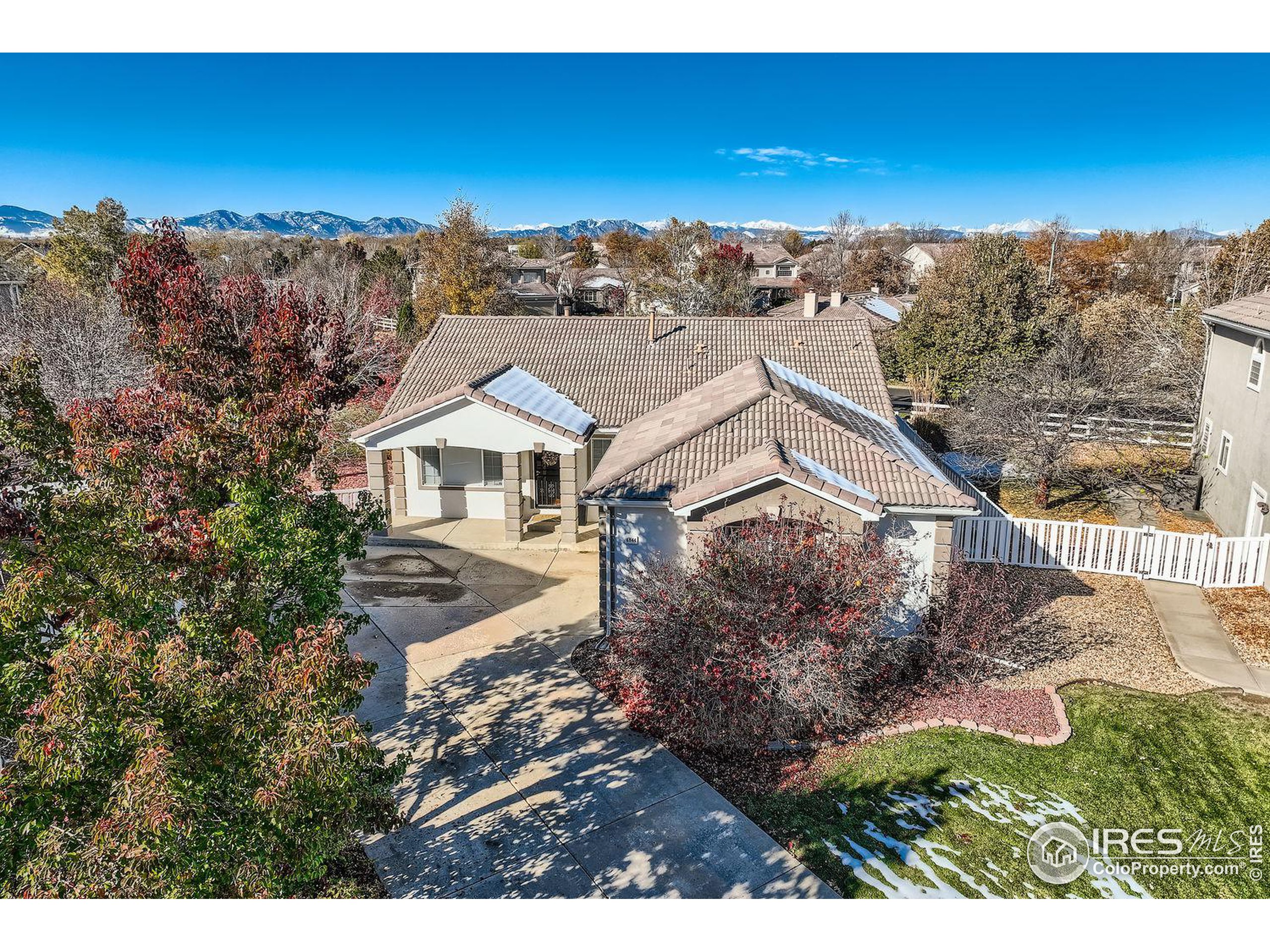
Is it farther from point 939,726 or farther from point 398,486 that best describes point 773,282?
point 939,726

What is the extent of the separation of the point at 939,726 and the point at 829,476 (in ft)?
13.2

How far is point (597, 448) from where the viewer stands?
817 inches

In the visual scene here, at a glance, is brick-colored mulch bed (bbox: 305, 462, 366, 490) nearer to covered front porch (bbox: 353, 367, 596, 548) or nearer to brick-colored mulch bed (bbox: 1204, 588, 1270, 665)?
covered front porch (bbox: 353, 367, 596, 548)

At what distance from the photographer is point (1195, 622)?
48.1 ft

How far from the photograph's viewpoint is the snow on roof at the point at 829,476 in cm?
1230

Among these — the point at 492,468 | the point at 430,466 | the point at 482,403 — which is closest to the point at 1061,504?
the point at 492,468

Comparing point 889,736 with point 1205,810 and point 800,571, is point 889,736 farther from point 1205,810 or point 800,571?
point 1205,810

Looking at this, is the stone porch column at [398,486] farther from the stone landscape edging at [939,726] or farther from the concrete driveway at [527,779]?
the stone landscape edging at [939,726]

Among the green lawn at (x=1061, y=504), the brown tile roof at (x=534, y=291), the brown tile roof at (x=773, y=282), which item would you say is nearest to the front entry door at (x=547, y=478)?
the green lawn at (x=1061, y=504)

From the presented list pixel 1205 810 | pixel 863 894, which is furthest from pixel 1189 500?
pixel 863 894

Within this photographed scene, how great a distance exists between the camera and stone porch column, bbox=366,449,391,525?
65.4 ft

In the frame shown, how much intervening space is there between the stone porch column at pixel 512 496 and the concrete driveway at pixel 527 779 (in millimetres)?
3084

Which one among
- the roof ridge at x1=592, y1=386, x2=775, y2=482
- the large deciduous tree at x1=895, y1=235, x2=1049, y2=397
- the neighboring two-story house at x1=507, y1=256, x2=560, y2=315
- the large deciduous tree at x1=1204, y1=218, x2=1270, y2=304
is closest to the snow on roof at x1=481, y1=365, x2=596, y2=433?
the roof ridge at x1=592, y1=386, x2=775, y2=482

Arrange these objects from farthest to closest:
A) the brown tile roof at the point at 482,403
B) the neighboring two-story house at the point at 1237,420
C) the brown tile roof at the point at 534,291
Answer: the brown tile roof at the point at 534,291, the brown tile roof at the point at 482,403, the neighboring two-story house at the point at 1237,420
